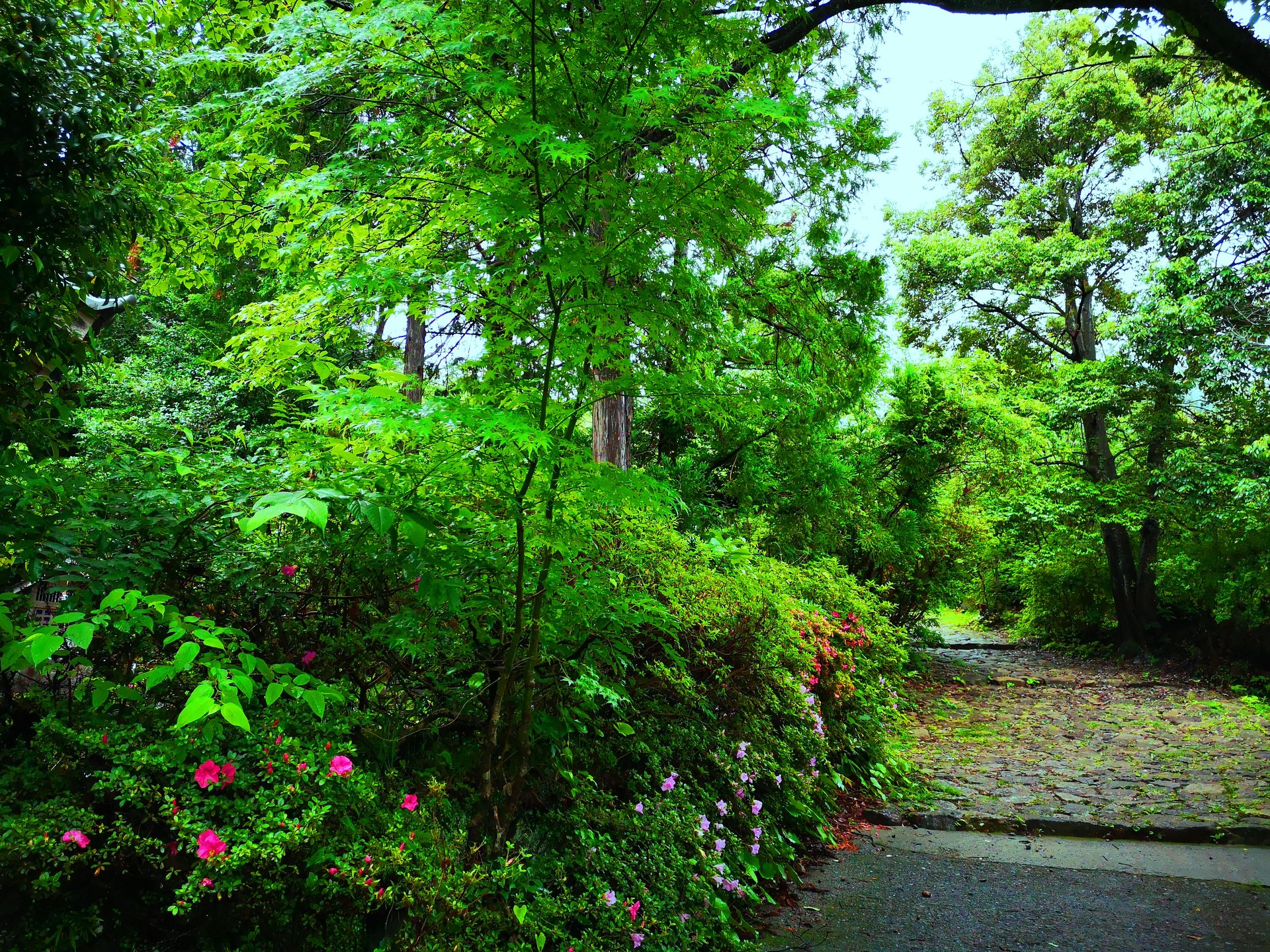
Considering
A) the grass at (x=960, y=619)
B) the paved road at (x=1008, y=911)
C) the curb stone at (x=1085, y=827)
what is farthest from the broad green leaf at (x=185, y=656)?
the grass at (x=960, y=619)

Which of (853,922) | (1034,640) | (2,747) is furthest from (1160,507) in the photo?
(2,747)

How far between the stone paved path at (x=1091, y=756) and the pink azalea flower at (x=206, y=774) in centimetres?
447

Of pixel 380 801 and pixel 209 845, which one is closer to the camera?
pixel 209 845

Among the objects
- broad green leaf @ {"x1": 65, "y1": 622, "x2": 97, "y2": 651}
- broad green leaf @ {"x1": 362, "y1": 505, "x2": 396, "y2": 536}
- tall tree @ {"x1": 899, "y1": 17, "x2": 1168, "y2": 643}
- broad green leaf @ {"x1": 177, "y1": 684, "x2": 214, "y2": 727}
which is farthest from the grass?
broad green leaf @ {"x1": 65, "y1": 622, "x2": 97, "y2": 651}

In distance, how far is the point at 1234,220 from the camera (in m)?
9.45

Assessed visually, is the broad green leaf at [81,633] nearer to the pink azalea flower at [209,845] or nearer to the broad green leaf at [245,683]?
the broad green leaf at [245,683]

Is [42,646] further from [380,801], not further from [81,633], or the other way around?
[380,801]

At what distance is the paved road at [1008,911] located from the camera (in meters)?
3.21

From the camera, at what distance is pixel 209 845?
169 centimetres

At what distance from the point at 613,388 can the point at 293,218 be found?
3.28 m

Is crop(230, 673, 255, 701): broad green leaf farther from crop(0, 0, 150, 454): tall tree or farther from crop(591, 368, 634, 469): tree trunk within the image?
crop(591, 368, 634, 469): tree trunk

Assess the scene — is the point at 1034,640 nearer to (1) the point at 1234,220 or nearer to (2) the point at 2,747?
(1) the point at 1234,220

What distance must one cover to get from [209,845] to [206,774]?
17 centimetres

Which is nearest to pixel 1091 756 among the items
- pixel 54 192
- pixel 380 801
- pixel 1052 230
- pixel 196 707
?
pixel 380 801
